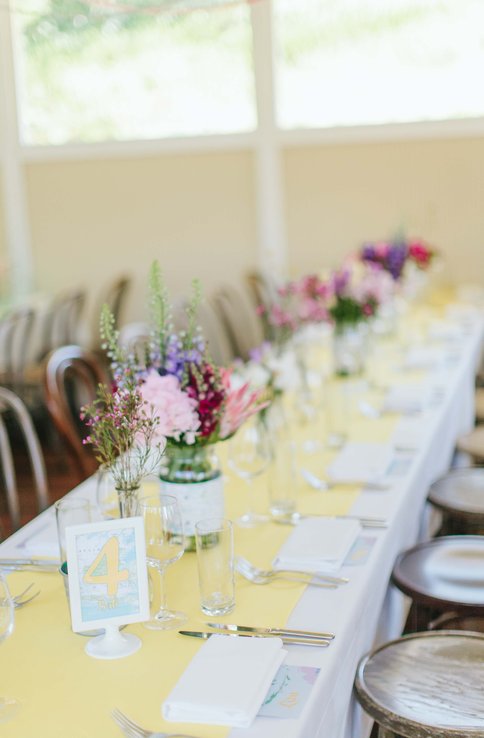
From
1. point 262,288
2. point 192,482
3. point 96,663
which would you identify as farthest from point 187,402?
point 262,288

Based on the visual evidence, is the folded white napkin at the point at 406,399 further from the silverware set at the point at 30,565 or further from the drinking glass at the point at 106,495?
the silverware set at the point at 30,565

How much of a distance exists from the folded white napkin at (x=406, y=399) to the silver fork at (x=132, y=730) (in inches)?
76.1

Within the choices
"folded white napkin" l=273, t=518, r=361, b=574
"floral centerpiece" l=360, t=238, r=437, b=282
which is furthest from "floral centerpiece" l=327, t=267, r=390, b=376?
"folded white napkin" l=273, t=518, r=361, b=574

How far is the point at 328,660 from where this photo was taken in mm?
1564

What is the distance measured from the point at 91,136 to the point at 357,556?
5.40 m

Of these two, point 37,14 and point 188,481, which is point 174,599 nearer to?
point 188,481

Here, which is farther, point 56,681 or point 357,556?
point 357,556

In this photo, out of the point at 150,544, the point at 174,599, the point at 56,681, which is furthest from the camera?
the point at 174,599

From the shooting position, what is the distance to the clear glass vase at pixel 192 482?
6.55 feet

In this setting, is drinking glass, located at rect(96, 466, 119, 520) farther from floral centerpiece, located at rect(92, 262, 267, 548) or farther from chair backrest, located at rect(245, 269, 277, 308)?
chair backrest, located at rect(245, 269, 277, 308)

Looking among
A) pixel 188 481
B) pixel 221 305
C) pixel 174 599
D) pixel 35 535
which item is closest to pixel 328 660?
pixel 174 599

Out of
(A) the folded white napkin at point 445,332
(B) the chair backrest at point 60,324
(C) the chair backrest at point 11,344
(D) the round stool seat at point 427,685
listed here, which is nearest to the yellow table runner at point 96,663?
(D) the round stool seat at point 427,685

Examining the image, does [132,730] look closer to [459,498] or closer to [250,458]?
[250,458]

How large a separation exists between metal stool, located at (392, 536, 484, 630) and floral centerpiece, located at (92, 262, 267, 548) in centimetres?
53
